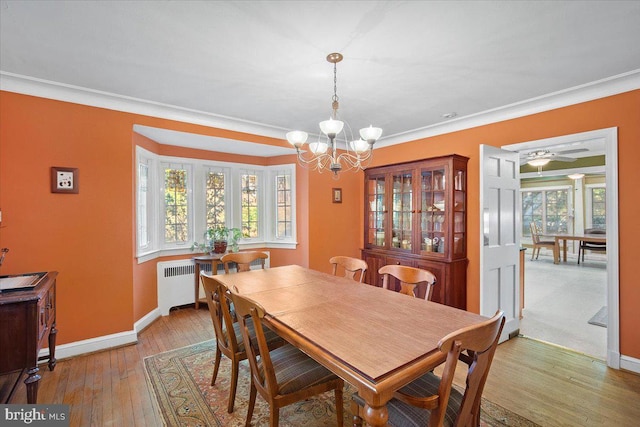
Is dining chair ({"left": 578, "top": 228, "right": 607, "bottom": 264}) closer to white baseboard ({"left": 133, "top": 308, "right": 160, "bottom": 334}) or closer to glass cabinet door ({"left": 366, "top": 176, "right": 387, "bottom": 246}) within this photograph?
glass cabinet door ({"left": 366, "top": 176, "right": 387, "bottom": 246})

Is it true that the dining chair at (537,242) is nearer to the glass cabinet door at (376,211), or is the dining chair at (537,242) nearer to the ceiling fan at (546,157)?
the ceiling fan at (546,157)

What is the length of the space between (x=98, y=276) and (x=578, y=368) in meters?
4.59

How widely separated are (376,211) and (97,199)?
3.39 meters

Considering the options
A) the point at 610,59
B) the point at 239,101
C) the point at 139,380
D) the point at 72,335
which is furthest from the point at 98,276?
the point at 610,59

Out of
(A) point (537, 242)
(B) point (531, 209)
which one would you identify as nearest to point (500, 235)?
(A) point (537, 242)

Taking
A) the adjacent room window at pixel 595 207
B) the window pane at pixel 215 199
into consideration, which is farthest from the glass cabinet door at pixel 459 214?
the adjacent room window at pixel 595 207

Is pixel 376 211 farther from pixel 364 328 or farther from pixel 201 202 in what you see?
pixel 364 328

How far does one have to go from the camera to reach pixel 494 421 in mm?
1987

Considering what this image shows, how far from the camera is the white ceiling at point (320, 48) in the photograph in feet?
5.63

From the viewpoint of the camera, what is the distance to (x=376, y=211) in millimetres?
4445

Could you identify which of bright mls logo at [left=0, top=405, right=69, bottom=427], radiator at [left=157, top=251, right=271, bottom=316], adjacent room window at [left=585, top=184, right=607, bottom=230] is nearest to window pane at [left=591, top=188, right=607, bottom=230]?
adjacent room window at [left=585, top=184, right=607, bottom=230]

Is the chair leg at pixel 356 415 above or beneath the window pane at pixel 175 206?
beneath

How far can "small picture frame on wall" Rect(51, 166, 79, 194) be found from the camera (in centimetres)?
276

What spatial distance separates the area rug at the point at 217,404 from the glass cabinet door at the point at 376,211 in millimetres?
2400
